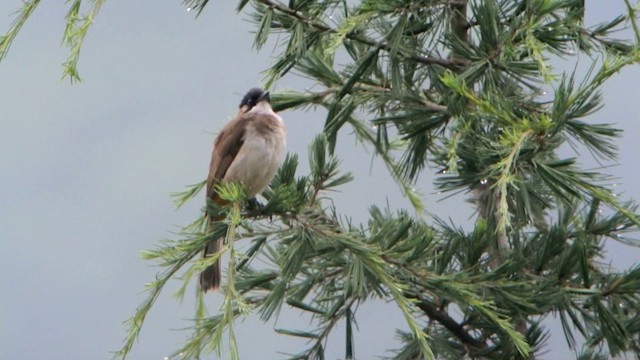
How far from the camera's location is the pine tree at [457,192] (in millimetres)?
3475

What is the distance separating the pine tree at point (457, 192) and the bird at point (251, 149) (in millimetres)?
374

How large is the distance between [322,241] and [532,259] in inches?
25.8

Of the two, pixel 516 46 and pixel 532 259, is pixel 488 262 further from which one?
pixel 516 46

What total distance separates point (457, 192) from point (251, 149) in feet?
3.40

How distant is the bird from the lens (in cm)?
459

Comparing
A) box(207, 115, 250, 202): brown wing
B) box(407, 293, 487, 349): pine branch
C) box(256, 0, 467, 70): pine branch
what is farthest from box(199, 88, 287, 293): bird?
box(407, 293, 487, 349): pine branch

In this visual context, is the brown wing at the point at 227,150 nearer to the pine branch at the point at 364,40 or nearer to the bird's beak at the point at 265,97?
the bird's beak at the point at 265,97

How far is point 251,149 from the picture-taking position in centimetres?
468

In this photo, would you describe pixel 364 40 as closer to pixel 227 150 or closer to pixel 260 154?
pixel 260 154

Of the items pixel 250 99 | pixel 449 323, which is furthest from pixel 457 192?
pixel 250 99

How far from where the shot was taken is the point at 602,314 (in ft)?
12.5

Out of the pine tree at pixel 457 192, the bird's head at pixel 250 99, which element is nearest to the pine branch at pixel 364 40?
the pine tree at pixel 457 192

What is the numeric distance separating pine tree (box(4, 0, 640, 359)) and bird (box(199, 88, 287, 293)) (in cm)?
37

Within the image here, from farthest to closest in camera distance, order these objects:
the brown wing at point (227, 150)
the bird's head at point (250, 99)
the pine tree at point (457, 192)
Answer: the bird's head at point (250, 99) → the brown wing at point (227, 150) → the pine tree at point (457, 192)
